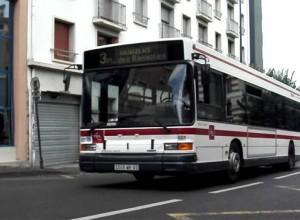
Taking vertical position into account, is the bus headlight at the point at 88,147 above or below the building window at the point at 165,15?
below

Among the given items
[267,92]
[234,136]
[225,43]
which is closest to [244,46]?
[225,43]

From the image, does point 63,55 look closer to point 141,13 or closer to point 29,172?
point 29,172

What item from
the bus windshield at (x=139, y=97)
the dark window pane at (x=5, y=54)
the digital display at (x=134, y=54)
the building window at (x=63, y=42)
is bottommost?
the bus windshield at (x=139, y=97)

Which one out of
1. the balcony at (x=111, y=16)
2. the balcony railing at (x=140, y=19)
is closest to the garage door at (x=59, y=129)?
the balcony at (x=111, y=16)

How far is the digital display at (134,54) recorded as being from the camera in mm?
10602

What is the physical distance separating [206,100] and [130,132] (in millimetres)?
1761

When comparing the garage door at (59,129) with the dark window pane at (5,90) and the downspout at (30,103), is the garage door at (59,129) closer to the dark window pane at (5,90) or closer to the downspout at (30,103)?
the downspout at (30,103)

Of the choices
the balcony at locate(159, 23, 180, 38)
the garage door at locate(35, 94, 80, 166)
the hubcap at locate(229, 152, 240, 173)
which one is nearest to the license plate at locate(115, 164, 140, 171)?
the hubcap at locate(229, 152, 240, 173)

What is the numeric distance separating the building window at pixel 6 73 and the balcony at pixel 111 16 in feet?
15.2

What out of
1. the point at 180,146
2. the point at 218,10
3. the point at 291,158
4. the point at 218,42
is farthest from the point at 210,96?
the point at 218,10

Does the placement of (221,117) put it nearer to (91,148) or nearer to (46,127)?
(91,148)

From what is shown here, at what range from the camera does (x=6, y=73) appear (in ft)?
63.4

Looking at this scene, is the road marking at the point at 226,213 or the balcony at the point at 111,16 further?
the balcony at the point at 111,16

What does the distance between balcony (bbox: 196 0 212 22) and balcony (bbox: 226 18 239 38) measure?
3642 millimetres
